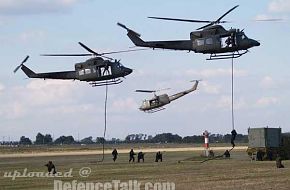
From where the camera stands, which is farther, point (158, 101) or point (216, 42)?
point (158, 101)

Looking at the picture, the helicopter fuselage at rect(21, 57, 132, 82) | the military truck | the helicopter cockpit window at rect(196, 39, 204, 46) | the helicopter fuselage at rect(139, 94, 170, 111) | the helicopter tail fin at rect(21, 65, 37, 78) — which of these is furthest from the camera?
the helicopter fuselage at rect(139, 94, 170, 111)

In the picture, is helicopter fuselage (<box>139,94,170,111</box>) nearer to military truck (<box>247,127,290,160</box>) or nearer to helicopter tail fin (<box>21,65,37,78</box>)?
military truck (<box>247,127,290,160</box>)

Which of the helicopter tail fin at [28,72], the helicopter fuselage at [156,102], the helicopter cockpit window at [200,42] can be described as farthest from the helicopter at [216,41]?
the helicopter fuselage at [156,102]

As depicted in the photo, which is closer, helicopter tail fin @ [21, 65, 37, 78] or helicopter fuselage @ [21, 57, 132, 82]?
helicopter fuselage @ [21, 57, 132, 82]

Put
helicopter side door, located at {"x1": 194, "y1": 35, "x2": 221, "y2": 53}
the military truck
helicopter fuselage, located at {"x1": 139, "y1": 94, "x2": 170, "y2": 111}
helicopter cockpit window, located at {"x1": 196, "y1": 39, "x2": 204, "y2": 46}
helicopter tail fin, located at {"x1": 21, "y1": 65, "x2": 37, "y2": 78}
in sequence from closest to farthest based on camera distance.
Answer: helicopter side door, located at {"x1": 194, "y1": 35, "x2": 221, "y2": 53}, helicopter cockpit window, located at {"x1": 196, "y1": 39, "x2": 204, "y2": 46}, helicopter tail fin, located at {"x1": 21, "y1": 65, "x2": 37, "y2": 78}, the military truck, helicopter fuselage, located at {"x1": 139, "y1": 94, "x2": 170, "y2": 111}

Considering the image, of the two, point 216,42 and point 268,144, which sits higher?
point 216,42

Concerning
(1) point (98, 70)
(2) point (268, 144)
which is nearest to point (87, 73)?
(1) point (98, 70)

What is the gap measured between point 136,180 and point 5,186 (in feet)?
23.0

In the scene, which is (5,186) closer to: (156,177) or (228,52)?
(156,177)

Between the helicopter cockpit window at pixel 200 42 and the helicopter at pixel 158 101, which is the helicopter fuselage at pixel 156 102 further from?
the helicopter cockpit window at pixel 200 42

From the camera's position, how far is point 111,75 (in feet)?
162

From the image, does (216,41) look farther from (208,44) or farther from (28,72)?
(28,72)

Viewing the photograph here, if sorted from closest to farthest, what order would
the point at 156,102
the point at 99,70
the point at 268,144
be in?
the point at 99,70 → the point at 268,144 → the point at 156,102

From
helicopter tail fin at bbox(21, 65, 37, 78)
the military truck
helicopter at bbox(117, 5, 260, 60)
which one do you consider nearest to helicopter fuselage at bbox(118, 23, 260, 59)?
helicopter at bbox(117, 5, 260, 60)
